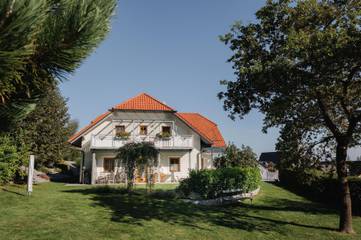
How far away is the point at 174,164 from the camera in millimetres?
32125

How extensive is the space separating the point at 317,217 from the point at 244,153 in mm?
12841

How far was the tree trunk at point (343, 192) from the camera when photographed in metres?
13.3

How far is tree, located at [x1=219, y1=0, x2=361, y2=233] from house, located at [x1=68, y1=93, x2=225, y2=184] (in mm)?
17398

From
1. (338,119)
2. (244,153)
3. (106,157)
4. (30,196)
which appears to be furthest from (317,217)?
(106,157)

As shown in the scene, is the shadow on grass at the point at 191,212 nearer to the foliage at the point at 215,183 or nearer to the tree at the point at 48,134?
the foliage at the point at 215,183

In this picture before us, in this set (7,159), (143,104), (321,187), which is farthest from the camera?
(143,104)

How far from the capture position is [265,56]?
1391 centimetres

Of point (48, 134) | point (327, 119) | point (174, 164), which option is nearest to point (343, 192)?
point (327, 119)

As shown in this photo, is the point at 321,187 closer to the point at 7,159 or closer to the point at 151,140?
the point at 151,140

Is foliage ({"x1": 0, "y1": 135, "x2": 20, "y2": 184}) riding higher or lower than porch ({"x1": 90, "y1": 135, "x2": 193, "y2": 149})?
lower

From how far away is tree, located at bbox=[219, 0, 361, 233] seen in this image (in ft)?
37.3

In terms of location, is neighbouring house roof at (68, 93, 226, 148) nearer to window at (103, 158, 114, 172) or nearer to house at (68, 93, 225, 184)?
house at (68, 93, 225, 184)

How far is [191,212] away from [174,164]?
16.7 m

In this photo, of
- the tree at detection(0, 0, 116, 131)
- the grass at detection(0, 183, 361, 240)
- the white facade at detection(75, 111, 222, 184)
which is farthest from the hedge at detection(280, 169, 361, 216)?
the tree at detection(0, 0, 116, 131)
